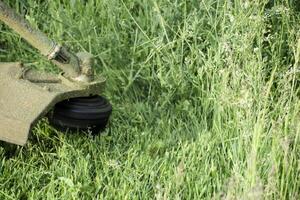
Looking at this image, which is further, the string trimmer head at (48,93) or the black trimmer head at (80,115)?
the black trimmer head at (80,115)

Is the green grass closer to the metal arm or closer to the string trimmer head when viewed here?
the string trimmer head

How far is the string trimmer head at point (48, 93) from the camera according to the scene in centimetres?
262

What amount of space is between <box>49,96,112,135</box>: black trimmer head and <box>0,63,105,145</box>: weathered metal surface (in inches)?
1.7

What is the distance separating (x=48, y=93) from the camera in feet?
8.86

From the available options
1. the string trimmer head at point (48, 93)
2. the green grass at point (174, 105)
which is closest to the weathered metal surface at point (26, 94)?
the string trimmer head at point (48, 93)

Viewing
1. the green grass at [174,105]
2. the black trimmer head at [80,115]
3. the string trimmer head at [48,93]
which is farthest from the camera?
the black trimmer head at [80,115]

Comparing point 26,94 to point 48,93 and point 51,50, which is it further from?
point 51,50

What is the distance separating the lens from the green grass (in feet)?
8.21

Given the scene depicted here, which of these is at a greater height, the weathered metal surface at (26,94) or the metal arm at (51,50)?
the metal arm at (51,50)

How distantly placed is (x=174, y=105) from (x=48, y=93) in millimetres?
720

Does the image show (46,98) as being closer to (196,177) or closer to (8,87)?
(8,87)

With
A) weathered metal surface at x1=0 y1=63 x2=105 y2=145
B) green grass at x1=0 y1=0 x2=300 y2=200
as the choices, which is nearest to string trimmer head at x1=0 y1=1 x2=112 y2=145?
weathered metal surface at x1=0 y1=63 x2=105 y2=145

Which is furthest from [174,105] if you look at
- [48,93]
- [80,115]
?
[48,93]

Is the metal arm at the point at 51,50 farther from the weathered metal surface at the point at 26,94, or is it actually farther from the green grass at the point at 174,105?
the green grass at the point at 174,105
